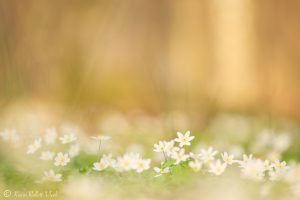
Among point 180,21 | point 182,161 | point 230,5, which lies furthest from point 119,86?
point 182,161

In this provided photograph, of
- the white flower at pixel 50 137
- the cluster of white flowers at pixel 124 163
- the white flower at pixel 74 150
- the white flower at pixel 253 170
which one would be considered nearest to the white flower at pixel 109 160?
the cluster of white flowers at pixel 124 163

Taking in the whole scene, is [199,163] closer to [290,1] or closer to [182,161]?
[182,161]

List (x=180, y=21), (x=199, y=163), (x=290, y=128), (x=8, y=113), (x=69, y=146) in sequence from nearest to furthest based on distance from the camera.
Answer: (x=199, y=163), (x=69, y=146), (x=8, y=113), (x=290, y=128), (x=180, y=21)

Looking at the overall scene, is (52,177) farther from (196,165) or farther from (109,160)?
(196,165)

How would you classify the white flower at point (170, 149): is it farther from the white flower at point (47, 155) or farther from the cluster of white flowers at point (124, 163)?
the white flower at point (47, 155)

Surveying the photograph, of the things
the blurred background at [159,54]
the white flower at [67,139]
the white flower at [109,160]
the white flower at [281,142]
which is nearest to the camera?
the white flower at [109,160]

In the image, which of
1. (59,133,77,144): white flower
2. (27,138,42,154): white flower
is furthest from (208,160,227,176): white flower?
(27,138,42,154): white flower

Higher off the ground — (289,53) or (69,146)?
(289,53)
